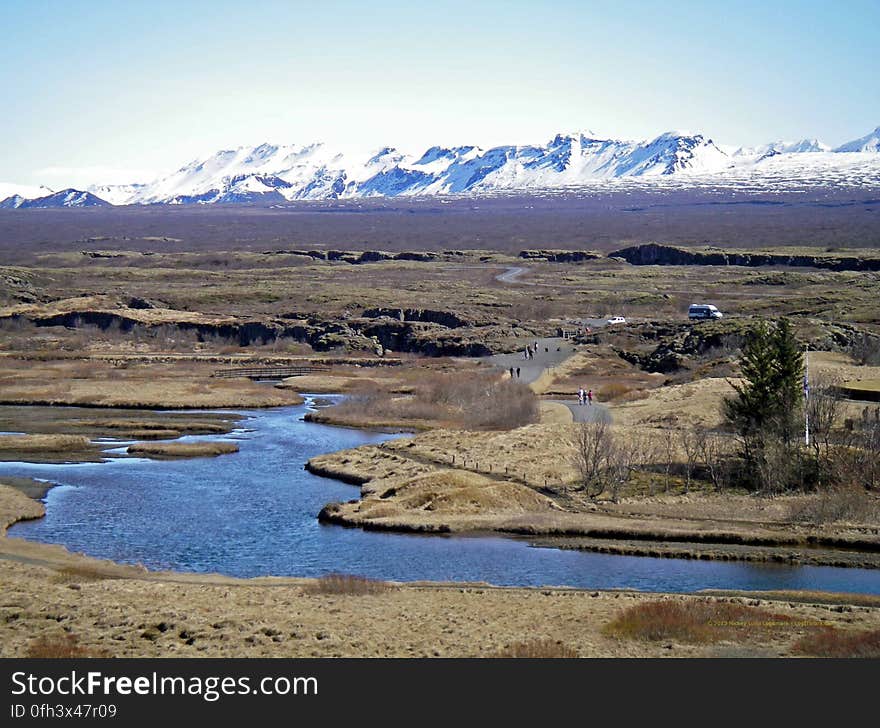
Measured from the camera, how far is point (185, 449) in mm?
52906

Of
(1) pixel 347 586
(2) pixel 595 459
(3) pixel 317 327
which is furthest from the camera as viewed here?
(3) pixel 317 327

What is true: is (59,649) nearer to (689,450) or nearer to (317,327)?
(689,450)

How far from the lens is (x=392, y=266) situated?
177 meters

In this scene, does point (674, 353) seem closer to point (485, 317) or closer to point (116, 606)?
point (485, 317)

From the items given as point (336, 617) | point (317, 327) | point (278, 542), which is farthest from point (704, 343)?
point (336, 617)

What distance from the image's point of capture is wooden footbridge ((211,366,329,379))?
268ft

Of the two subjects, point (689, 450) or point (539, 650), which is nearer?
point (539, 650)

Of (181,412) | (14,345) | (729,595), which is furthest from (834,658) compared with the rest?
(14,345)

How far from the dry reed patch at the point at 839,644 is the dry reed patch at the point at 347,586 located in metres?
10.4

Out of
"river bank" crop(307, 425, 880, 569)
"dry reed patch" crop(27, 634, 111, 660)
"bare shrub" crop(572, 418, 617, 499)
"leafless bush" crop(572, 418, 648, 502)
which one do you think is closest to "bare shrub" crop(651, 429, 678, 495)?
"leafless bush" crop(572, 418, 648, 502)

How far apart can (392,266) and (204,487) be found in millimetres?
133176

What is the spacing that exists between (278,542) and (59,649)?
48.3ft

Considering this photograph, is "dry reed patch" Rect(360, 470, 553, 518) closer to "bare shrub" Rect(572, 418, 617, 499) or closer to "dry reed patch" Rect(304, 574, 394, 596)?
"bare shrub" Rect(572, 418, 617, 499)

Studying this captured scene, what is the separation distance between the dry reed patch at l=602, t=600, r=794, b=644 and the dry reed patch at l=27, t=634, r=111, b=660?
10508 millimetres
